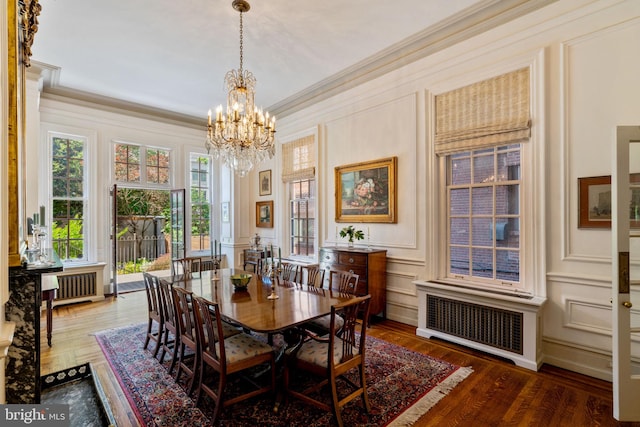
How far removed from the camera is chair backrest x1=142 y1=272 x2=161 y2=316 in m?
3.10

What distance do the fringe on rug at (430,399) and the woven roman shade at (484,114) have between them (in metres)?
2.33

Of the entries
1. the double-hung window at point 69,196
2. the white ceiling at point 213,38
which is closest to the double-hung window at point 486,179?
the white ceiling at point 213,38

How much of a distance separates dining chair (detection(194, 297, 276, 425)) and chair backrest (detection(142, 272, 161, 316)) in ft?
3.25

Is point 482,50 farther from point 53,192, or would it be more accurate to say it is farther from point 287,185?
point 53,192

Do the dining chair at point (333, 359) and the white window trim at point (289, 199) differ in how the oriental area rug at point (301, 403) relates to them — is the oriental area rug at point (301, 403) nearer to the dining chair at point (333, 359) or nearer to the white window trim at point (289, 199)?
the dining chair at point (333, 359)

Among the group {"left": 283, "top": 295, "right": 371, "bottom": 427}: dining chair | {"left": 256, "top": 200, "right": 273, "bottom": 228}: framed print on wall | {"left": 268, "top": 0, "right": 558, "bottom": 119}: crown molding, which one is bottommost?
{"left": 283, "top": 295, "right": 371, "bottom": 427}: dining chair

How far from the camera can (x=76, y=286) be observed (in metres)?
5.17

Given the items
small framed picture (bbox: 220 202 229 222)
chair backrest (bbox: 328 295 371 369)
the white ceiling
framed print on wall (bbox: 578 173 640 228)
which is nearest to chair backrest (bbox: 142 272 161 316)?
chair backrest (bbox: 328 295 371 369)

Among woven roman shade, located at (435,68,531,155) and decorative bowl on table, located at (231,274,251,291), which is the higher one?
woven roman shade, located at (435,68,531,155)

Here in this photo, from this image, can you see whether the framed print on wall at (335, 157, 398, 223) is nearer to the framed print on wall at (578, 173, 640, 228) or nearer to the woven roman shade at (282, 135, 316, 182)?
the woven roman shade at (282, 135, 316, 182)

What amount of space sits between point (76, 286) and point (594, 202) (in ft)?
22.9

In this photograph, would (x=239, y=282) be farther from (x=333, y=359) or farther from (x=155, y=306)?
(x=333, y=359)

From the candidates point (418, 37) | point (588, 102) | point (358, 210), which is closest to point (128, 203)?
point (358, 210)

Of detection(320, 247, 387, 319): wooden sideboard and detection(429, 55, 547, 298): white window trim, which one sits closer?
detection(429, 55, 547, 298): white window trim
